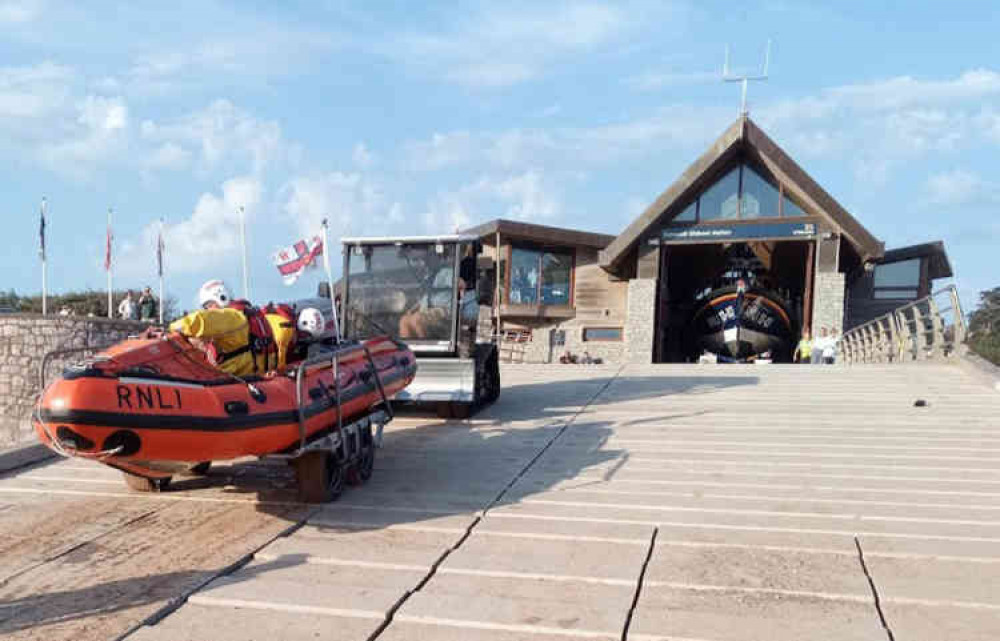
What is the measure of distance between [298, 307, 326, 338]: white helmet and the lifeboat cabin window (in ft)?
59.5

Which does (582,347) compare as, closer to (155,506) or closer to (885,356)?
(885,356)

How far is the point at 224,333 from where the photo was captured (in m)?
5.66

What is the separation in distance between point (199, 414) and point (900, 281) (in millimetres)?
27173

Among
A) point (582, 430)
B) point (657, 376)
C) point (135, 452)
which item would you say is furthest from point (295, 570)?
point (657, 376)

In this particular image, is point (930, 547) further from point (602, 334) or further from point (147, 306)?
point (602, 334)

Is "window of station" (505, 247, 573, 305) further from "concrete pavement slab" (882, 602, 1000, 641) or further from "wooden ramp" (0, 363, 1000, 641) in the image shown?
"concrete pavement slab" (882, 602, 1000, 641)

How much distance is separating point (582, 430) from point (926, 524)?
12.9ft

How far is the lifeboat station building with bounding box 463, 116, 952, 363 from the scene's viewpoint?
21.5 meters

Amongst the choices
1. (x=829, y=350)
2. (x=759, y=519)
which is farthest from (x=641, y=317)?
(x=759, y=519)

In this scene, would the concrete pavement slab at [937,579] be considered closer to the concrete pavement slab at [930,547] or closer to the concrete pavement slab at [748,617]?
the concrete pavement slab at [930,547]

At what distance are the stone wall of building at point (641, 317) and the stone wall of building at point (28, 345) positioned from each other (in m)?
13.6

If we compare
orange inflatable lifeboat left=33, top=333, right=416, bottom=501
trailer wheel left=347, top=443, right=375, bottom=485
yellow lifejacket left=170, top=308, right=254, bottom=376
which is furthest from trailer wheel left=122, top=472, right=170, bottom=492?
trailer wheel left=347, top=443, right=375, bottom=485

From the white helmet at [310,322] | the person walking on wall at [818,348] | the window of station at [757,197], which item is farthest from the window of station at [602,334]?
the white helmet at [310,322]

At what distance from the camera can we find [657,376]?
44.4ft
